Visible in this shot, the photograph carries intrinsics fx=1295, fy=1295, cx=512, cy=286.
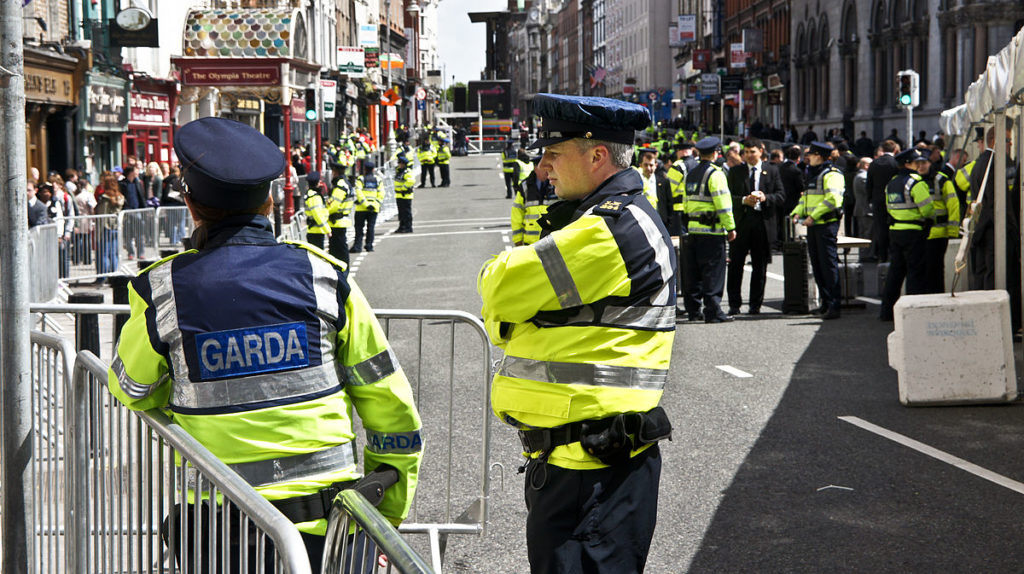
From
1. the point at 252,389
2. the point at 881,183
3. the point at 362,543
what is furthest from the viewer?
the point at 881,183

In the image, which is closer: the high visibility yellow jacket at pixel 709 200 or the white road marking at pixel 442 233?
the high visibility yellow jacket at pixel 709 200

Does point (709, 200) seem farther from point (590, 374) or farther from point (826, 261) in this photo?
point (590, 374)

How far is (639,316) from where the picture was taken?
3.69 meters

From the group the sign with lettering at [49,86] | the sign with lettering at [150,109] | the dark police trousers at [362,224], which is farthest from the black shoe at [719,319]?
the sign with lettering at [150,109]

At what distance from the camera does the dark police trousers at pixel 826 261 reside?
14.1 m

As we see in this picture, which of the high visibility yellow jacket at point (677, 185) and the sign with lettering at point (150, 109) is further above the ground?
the sign with lettering at point (150, 109)

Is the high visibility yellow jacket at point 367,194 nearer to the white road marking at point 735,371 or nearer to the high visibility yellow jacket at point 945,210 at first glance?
the high visibility yellow jacket at point 945,210

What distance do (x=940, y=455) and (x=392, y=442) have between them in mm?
5389

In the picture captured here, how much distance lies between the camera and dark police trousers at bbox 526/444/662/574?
360cm

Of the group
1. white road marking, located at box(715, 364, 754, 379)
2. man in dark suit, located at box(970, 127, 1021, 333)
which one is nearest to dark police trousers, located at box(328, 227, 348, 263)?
white road marking, located at box(715, 364, 754, 379)

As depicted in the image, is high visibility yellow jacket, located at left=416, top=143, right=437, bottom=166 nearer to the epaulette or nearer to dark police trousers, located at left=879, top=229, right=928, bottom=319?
dark police trousers, located at left=879, top=229, right=928, bottom=319

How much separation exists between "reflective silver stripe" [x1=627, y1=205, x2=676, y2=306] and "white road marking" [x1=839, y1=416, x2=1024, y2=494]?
163 inches

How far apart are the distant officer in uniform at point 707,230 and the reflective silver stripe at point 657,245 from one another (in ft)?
32.5

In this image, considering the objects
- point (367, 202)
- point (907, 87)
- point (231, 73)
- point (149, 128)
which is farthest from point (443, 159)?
point (907, 87)
